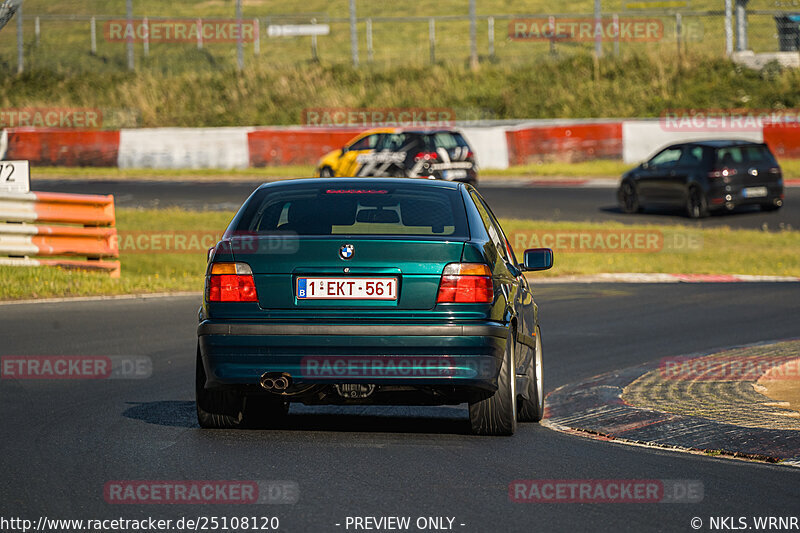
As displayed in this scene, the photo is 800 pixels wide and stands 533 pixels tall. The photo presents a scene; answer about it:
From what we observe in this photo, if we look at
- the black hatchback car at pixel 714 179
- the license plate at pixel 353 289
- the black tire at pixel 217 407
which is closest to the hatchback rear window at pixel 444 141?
the black hatchback car at pixel 714 179

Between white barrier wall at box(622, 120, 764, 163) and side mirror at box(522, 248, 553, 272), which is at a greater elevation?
white barrier wall at box(622, 120, 764, 163)

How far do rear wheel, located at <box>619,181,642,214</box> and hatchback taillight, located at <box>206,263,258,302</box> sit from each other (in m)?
21.5

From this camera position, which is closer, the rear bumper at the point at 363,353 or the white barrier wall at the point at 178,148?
the rear bumper at the point at 363,353

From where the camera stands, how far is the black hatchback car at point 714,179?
1056 inches

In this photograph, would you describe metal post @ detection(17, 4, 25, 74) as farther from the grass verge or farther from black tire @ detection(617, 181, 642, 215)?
black tire @ detection(617, 181, 642, 215)

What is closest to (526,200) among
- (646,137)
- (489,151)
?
(489,151)

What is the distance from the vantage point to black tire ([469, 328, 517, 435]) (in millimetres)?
7820

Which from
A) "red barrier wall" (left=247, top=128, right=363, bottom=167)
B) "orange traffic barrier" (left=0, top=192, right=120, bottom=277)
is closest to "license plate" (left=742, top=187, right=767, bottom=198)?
"red barrier wall" (left=247, top=128, right=363, bottom=167)

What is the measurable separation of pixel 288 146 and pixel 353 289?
2973 centimetres

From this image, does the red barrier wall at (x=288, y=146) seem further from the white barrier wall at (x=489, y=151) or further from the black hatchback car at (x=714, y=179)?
the black hatchback car at (x=714, y=179)

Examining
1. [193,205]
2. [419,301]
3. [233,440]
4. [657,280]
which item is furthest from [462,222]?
[193,205]

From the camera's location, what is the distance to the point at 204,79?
50.0m

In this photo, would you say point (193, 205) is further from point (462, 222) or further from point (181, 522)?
point (181, 522)

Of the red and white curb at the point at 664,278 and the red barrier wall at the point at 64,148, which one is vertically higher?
→ the red barrier wall at the point at 64,148
